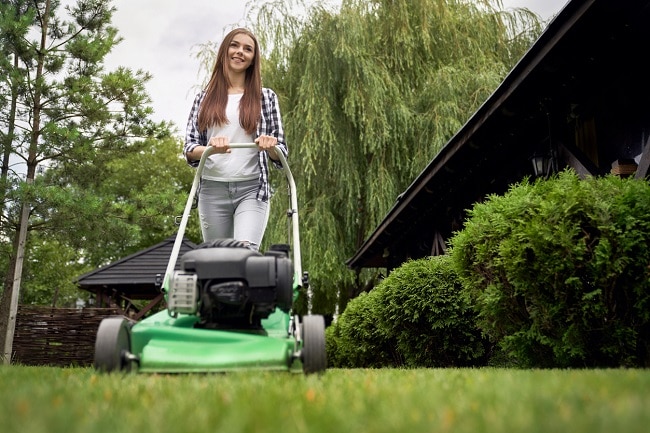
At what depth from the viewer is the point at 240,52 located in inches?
165

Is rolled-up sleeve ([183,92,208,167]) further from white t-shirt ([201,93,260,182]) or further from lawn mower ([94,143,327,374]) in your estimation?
lawn mower ([94,143,327,374])

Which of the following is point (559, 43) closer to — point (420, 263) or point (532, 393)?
point (420, 263)

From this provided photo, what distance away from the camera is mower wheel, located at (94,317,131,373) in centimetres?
299

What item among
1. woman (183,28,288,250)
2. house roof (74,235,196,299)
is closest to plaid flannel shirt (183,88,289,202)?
woman (183,28,288,250)

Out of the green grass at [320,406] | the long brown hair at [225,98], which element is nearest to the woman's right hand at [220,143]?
the long brown hair at [225,98]

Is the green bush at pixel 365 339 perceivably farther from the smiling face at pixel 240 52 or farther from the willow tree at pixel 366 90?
the smiling face at pixel 240 52

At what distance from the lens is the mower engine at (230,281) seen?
303 cm

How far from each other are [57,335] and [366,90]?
7.68m

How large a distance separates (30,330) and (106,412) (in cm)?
1294

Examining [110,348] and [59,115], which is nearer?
[110,348]

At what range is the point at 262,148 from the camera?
3.85 metres

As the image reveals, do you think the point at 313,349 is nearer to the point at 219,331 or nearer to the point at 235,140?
the point at 219,331

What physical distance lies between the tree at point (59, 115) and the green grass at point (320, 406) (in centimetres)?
1047

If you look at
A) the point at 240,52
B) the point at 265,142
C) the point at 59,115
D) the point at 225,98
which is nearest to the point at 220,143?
the point at 265,142
